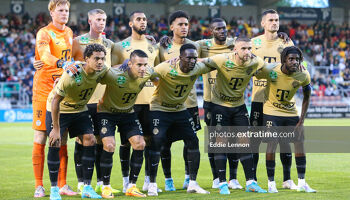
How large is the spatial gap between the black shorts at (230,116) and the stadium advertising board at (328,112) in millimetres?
24112

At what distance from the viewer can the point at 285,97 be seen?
9.48m

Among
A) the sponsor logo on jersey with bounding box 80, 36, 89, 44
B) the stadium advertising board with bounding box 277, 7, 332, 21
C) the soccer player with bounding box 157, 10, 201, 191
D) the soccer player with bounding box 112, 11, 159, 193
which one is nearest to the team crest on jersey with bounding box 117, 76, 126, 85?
the soccer player with bounding box 112, 11, 159, 193

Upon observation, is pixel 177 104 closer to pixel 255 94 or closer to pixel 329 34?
pixel 255 94

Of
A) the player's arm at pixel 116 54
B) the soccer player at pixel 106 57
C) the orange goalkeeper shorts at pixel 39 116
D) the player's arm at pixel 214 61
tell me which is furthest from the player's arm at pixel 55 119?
the player's arm at pixel 214 61

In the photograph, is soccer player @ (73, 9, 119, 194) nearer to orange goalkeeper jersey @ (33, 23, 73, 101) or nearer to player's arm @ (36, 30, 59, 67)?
orange goalkeeper jersey @ (33, 23, 73, 101)

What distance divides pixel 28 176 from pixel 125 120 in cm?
339

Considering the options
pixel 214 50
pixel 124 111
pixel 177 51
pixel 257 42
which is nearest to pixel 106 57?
pixel 124 111

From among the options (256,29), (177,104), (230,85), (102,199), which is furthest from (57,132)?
(256,29)

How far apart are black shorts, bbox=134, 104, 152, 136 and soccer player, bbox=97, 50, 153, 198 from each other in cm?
58

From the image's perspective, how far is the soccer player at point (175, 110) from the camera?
356 inches

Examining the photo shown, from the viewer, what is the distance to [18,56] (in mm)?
33469

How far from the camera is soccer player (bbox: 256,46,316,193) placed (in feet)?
30.4

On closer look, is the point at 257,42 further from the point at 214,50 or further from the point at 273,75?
the point at 273,75

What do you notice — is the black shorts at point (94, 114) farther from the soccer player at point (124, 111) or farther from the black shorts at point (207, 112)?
the black shorts at point (207, 112)
